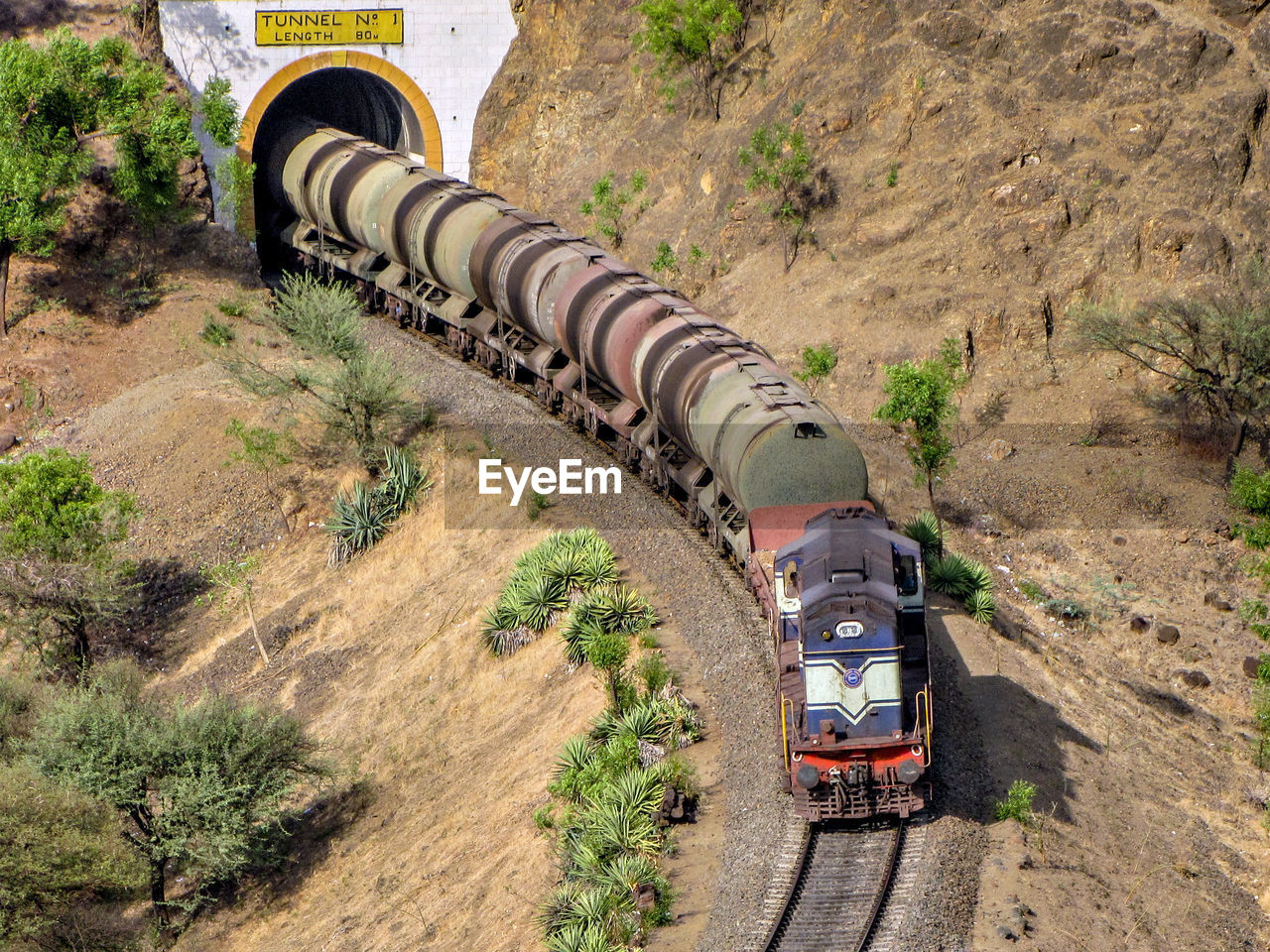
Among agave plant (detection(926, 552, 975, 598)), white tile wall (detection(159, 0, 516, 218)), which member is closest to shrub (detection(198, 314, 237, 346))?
white tile wall (detection(159, 0, 516, 218))

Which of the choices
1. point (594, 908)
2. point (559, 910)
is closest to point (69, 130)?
point (559, 910)

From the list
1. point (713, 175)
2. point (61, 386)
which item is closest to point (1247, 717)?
point (713, 175)

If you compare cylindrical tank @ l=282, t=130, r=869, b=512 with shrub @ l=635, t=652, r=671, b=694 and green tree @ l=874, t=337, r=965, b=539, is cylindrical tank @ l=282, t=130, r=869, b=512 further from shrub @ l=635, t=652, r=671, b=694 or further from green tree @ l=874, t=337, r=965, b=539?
green tree @ l=874, t=337, r=965, b=539

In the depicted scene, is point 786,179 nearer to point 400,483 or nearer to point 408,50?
point 400,483

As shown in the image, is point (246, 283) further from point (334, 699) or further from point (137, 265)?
point (334, 699)

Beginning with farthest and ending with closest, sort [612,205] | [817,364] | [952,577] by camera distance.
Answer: [612,205]
[817,364]
[952,577]

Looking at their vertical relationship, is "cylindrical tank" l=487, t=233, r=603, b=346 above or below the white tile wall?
below
